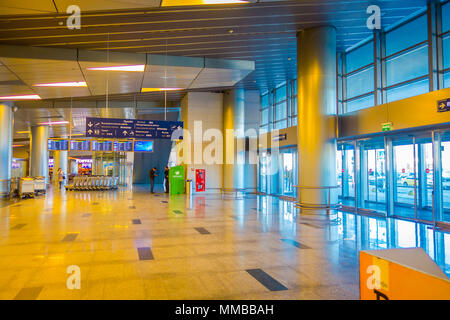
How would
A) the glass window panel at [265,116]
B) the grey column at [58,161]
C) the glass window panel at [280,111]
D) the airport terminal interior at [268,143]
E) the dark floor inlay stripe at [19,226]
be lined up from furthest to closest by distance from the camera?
the grey column at [58,161]
the glass window panel at [265,116]
the glass window panel at [280,111]
the dark floor inlay stripe at [19,226]
the airport terminal interior at [268,143]

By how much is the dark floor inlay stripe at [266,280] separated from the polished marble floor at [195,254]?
0.01 metres

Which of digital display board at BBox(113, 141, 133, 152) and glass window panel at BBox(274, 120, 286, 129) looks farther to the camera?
glass window panel at BBox(274, 120, 286, 129)

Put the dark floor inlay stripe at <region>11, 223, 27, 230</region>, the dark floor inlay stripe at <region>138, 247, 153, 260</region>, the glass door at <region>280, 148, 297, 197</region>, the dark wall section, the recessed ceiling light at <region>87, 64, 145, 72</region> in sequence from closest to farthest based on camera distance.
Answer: the dark floor inlay stripe at <region>138, 247, 153, 260</region>
the dark floor inlay stripe at <region>11, 223, 27, 230</region>
the recessed ceiling light at <region>87, 64, 145, 72</region>
the glass door at <region>280, 148, 297, 197</region>
the dark wall section

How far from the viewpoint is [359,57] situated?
11.1 metres

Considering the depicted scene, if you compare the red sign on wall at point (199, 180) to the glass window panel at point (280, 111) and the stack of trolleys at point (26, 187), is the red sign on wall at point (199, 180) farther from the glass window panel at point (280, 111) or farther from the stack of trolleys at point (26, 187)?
the stack of trolleys at point (26, 187)

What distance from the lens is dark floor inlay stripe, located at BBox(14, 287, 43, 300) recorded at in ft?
10.5

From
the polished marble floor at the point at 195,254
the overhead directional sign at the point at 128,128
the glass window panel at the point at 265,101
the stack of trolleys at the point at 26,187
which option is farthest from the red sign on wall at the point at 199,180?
the polished marble floor at the point at 195,254

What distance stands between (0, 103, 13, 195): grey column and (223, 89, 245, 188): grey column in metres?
10.8

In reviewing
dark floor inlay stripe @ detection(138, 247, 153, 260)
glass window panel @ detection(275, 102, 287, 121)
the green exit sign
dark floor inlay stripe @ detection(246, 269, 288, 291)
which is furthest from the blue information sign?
glass window panel @ detection(275, 102, 287, 121)

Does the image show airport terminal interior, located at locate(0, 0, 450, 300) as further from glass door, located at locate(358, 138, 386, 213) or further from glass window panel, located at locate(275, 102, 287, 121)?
glass window panel, located at locate(275, 102, 287, 121)

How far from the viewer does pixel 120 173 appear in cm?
3612

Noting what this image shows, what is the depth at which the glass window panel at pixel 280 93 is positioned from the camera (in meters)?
16.5

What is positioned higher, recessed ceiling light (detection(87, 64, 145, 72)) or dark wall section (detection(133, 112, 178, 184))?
recessed ceiling light (detection(87, 64, 145, 72))
